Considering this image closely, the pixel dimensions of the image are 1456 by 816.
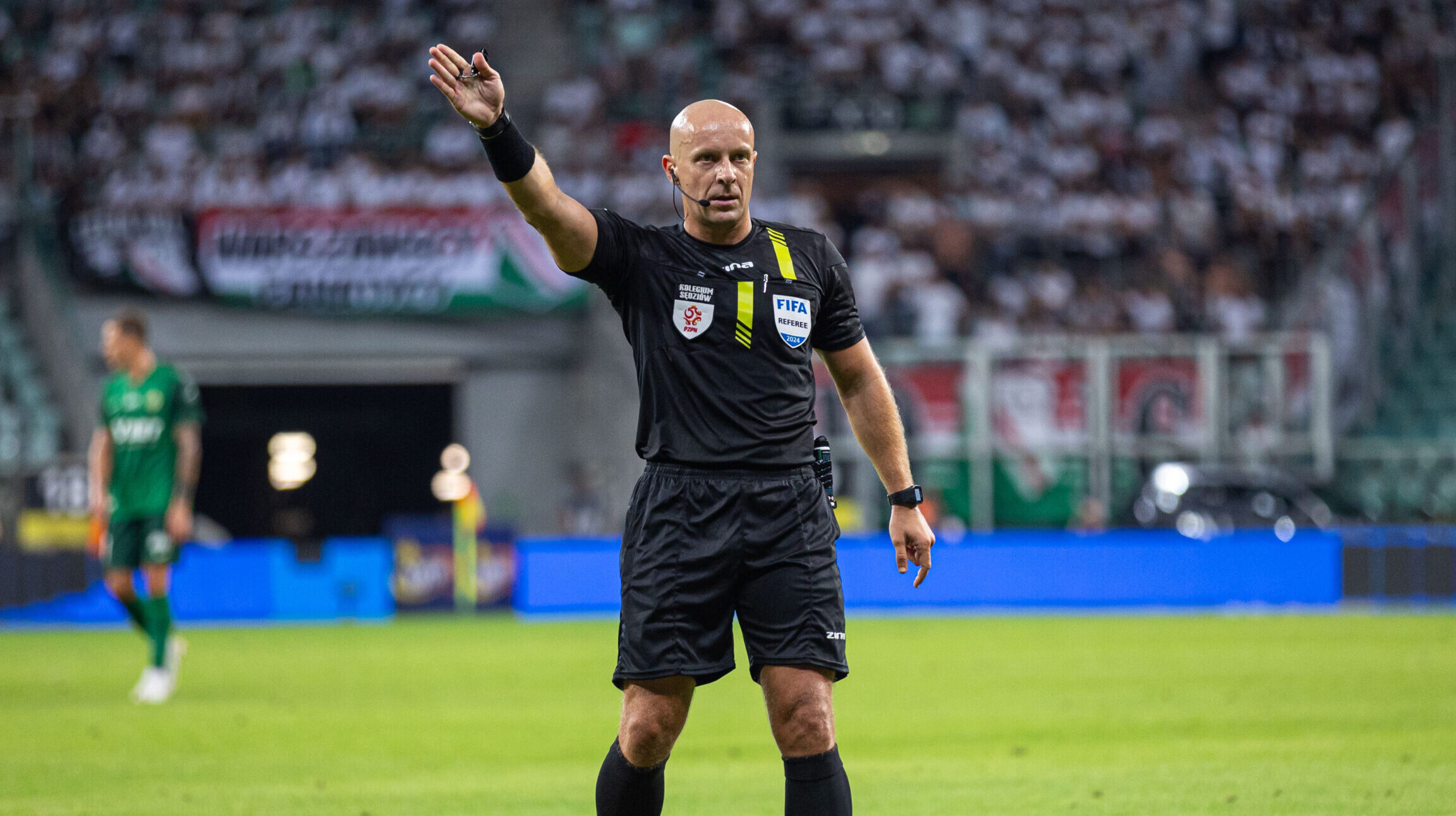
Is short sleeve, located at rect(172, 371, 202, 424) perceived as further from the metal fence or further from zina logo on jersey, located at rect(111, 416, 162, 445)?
the metal fence

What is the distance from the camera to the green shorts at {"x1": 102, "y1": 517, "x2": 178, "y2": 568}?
1138 cm

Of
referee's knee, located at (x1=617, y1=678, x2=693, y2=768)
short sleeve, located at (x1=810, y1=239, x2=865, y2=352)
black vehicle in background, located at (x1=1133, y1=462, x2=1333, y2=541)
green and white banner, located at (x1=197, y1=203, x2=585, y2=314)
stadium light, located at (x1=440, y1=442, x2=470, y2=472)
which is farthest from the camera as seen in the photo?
stadium light, located at (x1=440, y1=442, x2=470, y2=472)

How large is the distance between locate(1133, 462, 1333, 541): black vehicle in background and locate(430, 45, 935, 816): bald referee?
18299mm

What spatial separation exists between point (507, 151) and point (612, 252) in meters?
0.48

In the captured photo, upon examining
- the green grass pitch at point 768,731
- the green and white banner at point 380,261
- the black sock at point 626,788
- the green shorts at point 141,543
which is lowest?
the green grass pitch at point 768,731

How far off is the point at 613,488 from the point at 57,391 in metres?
7.33

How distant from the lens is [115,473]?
37.5 feet

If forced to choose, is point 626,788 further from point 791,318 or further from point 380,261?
point 380,261

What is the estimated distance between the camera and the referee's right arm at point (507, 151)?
4.55m

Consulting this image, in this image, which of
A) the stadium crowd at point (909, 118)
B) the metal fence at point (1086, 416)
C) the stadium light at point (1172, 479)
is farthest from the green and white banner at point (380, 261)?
the stadium light at point (1172, 479)

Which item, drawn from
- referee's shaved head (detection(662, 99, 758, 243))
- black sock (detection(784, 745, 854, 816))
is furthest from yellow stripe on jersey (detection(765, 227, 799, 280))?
black sock (detection(784, 745, 854, 816))

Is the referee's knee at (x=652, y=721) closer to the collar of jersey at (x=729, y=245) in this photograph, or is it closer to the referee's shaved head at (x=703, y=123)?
the collar of jersey at (x=729, y=245)

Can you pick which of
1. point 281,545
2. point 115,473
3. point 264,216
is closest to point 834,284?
point 115,473

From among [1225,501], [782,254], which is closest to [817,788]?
[782,254]
